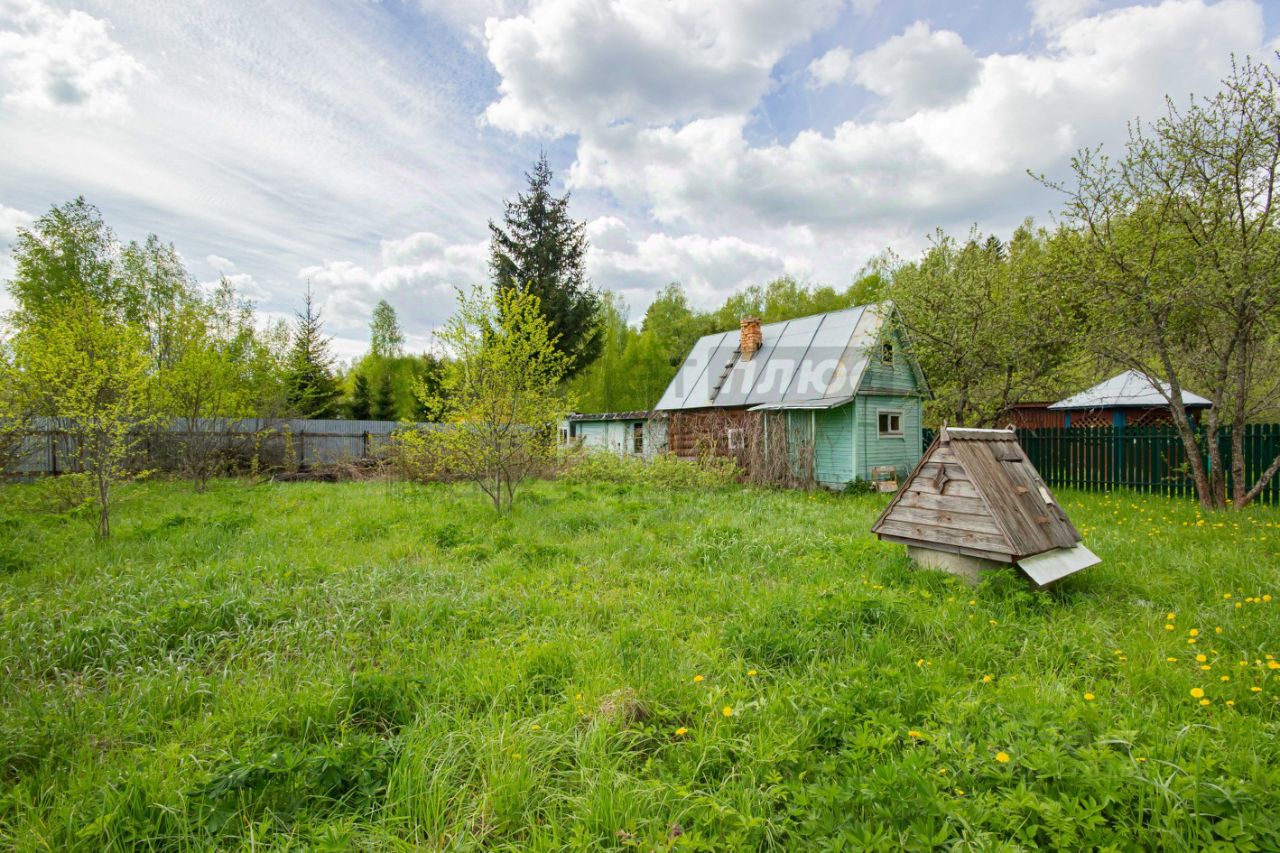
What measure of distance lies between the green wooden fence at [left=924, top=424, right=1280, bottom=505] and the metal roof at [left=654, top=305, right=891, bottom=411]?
15.1 ft

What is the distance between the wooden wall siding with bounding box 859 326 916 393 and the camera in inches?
542

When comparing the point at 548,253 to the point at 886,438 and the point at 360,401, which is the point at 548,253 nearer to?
the point at 360,401

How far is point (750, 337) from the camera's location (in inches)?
682

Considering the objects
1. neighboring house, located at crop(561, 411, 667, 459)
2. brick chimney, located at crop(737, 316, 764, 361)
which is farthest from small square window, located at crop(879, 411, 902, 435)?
neighboring house, located at crop(561, 411, 667, 459)

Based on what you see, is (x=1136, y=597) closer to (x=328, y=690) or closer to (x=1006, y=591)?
(x=1006, y=591)

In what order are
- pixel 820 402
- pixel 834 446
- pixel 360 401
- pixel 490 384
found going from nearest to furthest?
pixel 490 384, pixel 820 402, pixel 834 446, pixel 360 401

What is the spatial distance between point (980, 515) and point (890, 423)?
10.8m

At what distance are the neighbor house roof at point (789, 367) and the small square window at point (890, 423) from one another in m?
1.62

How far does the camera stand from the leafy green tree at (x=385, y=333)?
3750cm

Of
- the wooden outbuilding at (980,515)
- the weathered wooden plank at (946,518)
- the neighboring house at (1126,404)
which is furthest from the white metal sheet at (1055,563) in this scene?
the neighboring house at (1126,404)

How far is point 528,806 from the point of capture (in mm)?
2248

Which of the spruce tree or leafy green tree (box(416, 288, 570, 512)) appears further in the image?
the spruce tree

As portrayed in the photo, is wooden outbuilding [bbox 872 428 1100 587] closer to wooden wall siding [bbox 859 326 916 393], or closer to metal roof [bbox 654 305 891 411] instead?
metal roof [bbox 654 305 891 411]

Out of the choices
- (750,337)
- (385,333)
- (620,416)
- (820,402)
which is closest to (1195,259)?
(820,402)
